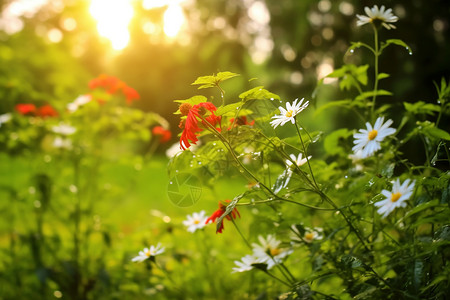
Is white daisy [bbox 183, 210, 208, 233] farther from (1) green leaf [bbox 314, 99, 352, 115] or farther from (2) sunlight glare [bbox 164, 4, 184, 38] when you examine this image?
(2) sunlight glare [bbox 164, 4, 184, 38]

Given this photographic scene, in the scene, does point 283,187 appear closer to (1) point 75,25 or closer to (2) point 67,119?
(2) point 67,119

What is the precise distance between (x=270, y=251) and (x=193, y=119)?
47cm

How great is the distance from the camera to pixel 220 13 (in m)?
3.53

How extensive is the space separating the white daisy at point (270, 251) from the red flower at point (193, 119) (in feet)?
1.29

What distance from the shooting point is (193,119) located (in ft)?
2.56

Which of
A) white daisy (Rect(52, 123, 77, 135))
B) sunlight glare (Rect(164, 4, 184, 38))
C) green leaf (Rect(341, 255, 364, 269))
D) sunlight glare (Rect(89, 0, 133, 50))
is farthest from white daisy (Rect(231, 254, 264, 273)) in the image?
sunlight glare (Rect(164, 4, 184, 38))

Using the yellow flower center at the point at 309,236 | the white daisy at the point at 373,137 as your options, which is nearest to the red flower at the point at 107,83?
the yellow flower center at the point at 309,236

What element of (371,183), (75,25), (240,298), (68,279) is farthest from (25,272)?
(75,25)

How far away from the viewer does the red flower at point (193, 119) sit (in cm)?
78

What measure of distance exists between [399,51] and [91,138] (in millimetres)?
1937

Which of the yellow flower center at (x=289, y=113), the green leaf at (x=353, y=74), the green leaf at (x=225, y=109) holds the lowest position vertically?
the yellow flower center at (x=289, y=113)

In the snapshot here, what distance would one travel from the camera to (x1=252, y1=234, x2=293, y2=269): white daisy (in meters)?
1.09

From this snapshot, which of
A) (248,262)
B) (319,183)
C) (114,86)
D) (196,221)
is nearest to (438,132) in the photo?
(319,183)

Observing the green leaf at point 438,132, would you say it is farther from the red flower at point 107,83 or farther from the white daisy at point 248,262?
the red flower at point 107,83
